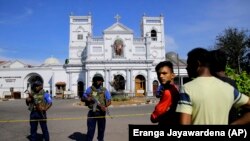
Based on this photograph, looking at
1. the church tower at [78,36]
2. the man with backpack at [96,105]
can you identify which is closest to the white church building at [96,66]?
the church tower at [78,36]

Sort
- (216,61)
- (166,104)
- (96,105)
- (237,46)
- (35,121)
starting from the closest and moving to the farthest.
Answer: (216,61), (166,104), (96,105), (35,121), (237,46)

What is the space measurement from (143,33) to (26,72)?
21.5m

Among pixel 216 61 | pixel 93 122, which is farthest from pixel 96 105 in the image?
pixel 216 61

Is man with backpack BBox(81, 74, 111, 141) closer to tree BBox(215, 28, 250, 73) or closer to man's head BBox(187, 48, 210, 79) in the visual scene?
man's head BBox(187, 48, 210, 79)

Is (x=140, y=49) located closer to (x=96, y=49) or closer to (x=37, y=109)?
(x=96, y=49)

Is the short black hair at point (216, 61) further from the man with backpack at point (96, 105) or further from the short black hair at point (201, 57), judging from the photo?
the man with backpack at point (96, 105)

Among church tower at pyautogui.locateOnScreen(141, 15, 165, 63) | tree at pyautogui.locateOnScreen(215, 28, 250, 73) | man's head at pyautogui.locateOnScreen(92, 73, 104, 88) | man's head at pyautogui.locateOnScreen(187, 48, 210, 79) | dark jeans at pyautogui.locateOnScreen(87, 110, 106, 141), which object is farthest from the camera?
church tower at pyautogui.locateOnScreen(141, 15, 165, 63)

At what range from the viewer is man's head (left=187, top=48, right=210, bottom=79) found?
292 centimetres

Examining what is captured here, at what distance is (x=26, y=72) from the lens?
51500 millimetres

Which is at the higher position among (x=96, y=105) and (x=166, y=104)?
(x=166, y=104)

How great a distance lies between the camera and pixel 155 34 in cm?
5419

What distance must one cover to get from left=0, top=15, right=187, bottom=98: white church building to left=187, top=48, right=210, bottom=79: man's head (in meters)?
45.3

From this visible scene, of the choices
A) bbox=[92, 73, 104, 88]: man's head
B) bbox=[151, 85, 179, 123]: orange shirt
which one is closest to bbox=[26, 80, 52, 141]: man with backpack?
bbox=[92, 73, 104, 88]: man's head

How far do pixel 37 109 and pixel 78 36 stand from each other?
46610 millimetres
